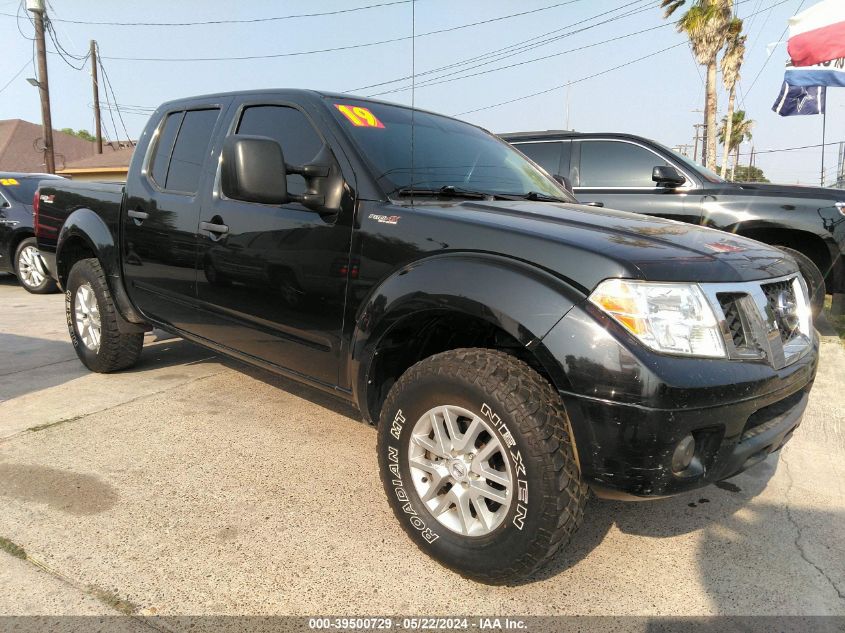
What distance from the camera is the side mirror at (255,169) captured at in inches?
98.8

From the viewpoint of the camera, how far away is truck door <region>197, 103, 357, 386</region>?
2672mm

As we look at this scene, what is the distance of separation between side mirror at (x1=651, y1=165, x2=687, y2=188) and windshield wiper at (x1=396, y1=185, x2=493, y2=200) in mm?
3206

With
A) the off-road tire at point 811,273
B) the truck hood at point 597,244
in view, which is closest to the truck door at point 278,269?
the truck hood at point 597,244

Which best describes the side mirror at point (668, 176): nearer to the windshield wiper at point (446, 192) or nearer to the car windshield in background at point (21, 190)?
the windshield wiper at point (446, 192)

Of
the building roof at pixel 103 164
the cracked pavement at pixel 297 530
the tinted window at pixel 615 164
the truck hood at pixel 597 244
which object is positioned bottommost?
the cracked pavement at pixel 297 530

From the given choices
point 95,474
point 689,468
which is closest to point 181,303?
point 95,474

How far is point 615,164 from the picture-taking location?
6.07m

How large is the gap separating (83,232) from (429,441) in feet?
10.6

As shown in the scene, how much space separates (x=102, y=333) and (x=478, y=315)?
3250mm

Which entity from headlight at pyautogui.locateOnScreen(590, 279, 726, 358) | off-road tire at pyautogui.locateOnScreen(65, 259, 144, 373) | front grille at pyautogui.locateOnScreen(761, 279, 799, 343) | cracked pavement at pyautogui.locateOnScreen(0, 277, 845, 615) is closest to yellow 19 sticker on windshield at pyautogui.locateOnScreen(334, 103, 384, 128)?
headlight at pyautogui.locateOnScreen(590, 279, 726, 358)

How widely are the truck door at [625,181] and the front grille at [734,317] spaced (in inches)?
152

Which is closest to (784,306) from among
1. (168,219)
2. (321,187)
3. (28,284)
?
(321,187)

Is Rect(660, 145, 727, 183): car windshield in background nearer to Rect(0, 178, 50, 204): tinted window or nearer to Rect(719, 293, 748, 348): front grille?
Rect(719, 293, 748, 348): front grille

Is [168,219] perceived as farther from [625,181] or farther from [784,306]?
[625,181]
